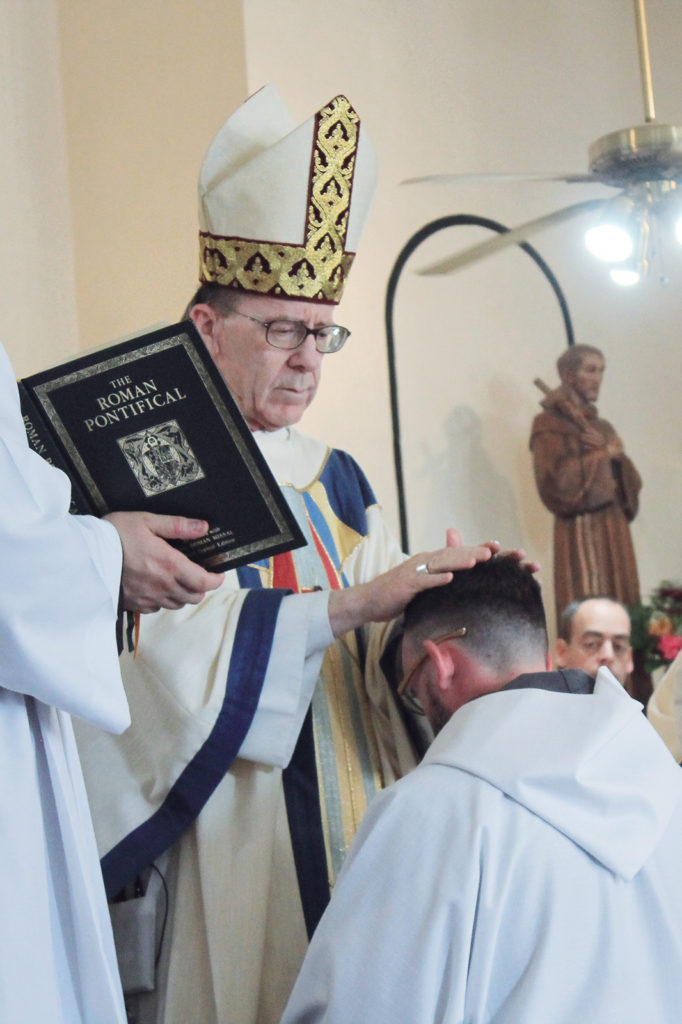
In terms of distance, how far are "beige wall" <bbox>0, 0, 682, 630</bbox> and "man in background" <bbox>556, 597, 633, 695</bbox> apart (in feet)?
2.19

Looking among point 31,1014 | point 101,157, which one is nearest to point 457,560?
point 31,1014

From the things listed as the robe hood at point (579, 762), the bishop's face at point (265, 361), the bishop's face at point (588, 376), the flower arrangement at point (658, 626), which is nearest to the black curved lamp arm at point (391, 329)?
the bishop's face at point (588, 376)

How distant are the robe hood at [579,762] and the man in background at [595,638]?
3996 mm

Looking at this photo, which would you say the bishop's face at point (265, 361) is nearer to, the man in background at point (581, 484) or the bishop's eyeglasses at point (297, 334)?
the bishop's eyeglasses at point (297, 334)

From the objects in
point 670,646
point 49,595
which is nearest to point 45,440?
point 49,595

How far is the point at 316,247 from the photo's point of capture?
333 cm

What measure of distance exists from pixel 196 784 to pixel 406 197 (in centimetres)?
405

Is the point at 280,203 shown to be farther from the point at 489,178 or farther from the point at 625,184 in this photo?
the point at 625,184

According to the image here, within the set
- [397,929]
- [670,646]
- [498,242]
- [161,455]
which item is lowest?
[670,646]

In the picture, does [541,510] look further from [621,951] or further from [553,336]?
[621,951]

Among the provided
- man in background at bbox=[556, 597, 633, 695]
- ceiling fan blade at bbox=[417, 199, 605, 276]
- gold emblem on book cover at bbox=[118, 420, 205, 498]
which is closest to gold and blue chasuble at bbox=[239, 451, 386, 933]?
gold emblem on book cover at bbox=[118, 420, 205, 498]

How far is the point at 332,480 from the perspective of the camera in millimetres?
3455

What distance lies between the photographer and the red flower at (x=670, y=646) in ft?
20.4

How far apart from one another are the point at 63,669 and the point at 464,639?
0.80m
